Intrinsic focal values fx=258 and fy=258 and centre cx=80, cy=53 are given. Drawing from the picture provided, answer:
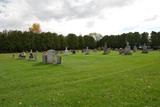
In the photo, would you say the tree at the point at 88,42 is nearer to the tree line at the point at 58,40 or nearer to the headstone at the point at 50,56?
the tree line at the point at 58,40

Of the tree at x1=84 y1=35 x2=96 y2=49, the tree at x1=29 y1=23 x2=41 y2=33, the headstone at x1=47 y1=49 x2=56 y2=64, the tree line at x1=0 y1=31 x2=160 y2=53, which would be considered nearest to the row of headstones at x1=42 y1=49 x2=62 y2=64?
the headstone at x1=47 y1=49 x2=56 y2=64

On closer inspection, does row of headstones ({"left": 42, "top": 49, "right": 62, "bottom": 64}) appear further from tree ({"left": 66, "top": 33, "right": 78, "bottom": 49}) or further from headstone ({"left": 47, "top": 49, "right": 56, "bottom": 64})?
tree ({"left": 66, "top": 33, "right": 78, "bottom": 49})

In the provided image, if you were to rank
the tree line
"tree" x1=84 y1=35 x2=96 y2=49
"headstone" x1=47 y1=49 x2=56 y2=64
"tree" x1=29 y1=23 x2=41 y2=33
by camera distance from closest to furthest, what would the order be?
"headstone" x1=47 y1=49 x2=56 y2=64 < the tree line < "tree" x1=84 y1=35 x2=96 y2=49 < "tree" x1=29 y1=23 x2=41 y2=33

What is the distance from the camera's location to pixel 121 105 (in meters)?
8.42

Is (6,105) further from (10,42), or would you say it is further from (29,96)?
(10,42)

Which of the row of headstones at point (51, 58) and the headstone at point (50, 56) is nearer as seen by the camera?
the row of headstones at point (51, 58)

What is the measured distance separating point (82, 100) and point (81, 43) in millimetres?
96057

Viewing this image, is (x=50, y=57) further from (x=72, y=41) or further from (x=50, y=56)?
(x=72, y=41)

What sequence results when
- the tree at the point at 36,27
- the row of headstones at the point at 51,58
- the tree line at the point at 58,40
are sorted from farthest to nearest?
the tree at the point at 36,27 < the tree line at the point at 58,40 < the row of headstones at the point at 51,58

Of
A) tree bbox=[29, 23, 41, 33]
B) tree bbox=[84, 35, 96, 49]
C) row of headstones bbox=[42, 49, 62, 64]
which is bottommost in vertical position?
row of headstones bbox=[42, 49, 62, 64]

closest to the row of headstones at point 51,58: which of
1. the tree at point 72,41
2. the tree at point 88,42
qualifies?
the tree at point 72,41

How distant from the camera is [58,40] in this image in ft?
316

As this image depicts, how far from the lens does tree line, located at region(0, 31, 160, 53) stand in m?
88.1

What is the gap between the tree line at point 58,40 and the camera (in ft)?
289
